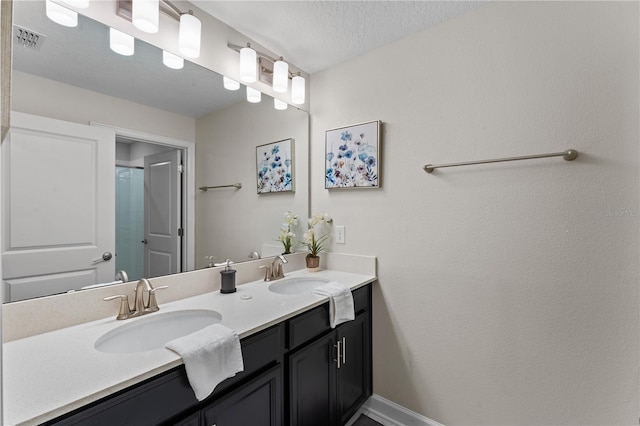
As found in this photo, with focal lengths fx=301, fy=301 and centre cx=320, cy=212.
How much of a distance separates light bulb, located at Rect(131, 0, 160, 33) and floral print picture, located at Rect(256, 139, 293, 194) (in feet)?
2.77

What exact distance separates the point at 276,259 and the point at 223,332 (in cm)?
87

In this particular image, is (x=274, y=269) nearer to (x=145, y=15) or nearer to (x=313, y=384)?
(x=313, y=384)

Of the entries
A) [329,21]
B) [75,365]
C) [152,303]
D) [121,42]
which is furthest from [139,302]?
[329,21]

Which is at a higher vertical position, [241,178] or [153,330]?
[241,178]

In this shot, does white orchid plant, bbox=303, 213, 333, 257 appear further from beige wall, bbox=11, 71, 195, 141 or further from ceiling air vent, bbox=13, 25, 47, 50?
ceiling air vent, bbox=13, 25, 47, 50

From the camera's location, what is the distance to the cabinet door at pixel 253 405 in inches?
39.9

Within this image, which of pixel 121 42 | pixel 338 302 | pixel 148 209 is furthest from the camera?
pixel 338 302

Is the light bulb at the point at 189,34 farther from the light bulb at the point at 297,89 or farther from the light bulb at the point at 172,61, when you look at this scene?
the light bulb at the point at 297,89

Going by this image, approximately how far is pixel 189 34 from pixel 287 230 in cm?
126

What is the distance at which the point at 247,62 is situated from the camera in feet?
5.65

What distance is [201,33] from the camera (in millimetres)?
1597

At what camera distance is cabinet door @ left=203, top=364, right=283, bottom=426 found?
1.01 meters

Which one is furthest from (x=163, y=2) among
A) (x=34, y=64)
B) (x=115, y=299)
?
(x=115, y=299)

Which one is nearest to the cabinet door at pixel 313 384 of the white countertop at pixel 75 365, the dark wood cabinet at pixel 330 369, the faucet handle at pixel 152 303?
the dark wood cabinet at pixel 330 369
